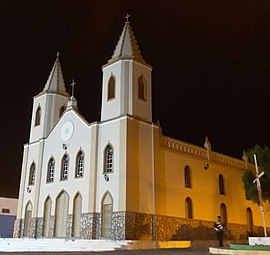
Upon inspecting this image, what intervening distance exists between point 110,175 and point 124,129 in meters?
2.66

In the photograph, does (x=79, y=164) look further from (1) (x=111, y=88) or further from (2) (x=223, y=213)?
(2) (x=223, y=213)

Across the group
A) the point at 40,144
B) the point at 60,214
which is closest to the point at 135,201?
the point at 60,214

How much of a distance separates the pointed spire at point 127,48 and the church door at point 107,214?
843cm

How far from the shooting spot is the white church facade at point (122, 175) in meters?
21.5

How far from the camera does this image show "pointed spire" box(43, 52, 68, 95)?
97.0 ft

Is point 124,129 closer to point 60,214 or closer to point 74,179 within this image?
point 74,179

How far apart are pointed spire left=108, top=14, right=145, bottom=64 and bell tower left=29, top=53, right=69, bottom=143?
656 centimetres

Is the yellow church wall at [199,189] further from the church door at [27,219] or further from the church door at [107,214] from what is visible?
the church door at [27,219]

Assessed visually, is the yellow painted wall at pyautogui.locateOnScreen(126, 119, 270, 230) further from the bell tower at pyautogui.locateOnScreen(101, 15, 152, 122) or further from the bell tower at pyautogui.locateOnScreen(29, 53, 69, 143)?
the bell tower at pyautogui.locateOnScreen(29, 53, 69, 143)

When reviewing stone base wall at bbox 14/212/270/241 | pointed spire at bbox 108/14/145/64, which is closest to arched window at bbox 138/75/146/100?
pointed spire at bbox 108/14/145/64

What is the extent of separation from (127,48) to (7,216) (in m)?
20.7

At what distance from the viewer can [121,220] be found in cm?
2044

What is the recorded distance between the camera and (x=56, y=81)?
29.9 metres

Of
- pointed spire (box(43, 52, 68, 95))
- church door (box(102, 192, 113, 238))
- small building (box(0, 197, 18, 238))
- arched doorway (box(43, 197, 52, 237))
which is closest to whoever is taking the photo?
church door (box(102, 192, 113, 238))
